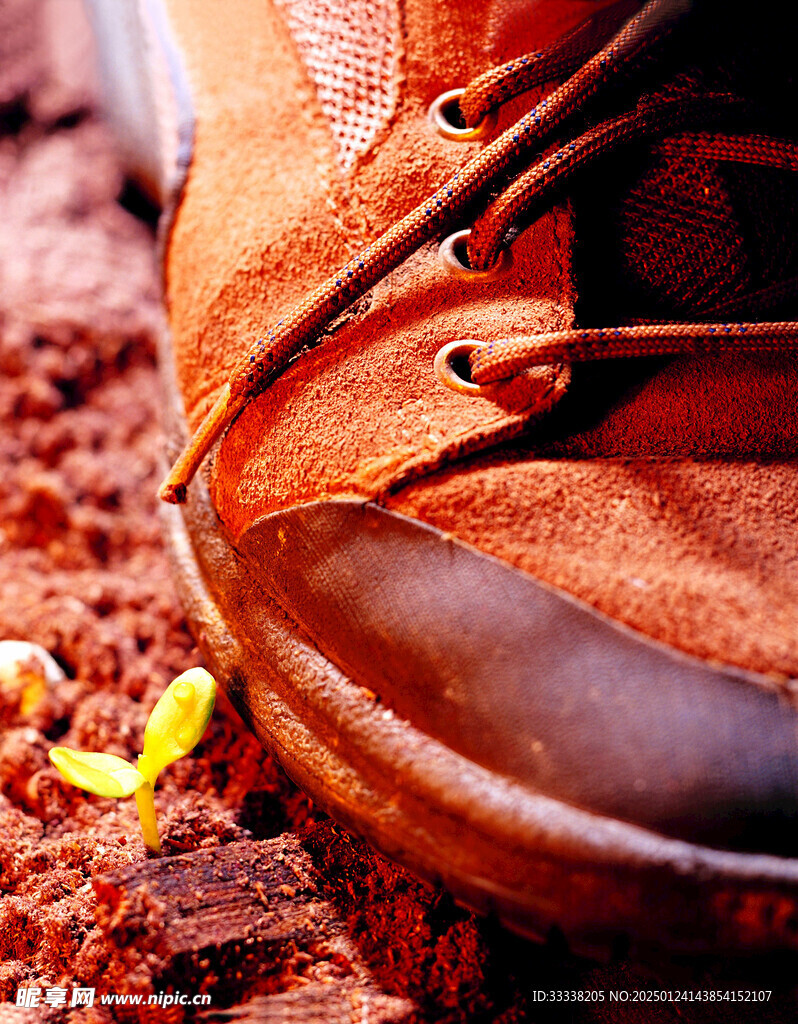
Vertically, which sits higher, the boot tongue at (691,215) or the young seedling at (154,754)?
the boot tongue at (691,215)

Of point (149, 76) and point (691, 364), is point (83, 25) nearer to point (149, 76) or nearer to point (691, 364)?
point (149, 76)

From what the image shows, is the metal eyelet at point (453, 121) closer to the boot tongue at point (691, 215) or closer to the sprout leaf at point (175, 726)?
the boot tongue at point (691, 215)

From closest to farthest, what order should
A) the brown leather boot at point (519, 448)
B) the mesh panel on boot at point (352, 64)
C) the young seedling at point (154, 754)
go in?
the brown leather boot at point (519, 448) → the young seedling at point (154, 754) → the mesh panel on boot at point (352, 64)

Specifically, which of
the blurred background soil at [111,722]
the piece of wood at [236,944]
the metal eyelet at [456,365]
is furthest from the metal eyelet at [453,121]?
the piece of wood at [236,944]

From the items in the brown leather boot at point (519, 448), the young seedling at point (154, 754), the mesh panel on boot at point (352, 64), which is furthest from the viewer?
the mesh panel on boot at point (352, 64)

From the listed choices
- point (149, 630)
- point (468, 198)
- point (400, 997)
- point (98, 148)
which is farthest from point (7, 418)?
point (400, 997)

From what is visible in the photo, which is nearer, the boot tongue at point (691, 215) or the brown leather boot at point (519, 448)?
the brown leather boot at point (519, 448)

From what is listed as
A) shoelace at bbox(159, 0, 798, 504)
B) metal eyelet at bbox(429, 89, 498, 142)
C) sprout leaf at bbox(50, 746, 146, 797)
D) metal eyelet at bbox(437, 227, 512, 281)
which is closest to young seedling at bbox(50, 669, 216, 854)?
sprout leaf at bbox(50, 746, 146, 797)
